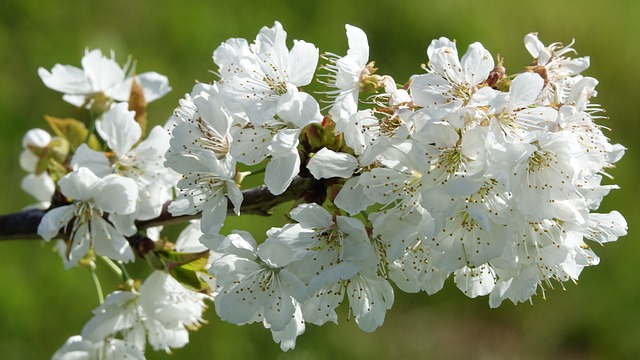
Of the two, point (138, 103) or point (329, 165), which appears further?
point (138, 103)

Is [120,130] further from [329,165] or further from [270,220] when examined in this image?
[270,220]

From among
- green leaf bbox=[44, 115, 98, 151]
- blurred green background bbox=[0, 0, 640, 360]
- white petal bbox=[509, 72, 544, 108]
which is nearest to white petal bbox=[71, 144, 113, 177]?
green leaf bbox=[44, 115, 98, 151]

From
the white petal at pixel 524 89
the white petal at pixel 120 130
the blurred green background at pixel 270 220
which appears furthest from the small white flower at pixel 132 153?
the blurred green background at pixel 270 220

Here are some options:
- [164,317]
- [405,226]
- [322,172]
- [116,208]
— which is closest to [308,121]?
[322,172]

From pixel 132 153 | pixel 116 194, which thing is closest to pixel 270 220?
pixel 132 153

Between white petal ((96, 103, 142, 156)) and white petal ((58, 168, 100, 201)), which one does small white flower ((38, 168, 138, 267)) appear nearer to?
white petal ((58, 168, 100, 201))

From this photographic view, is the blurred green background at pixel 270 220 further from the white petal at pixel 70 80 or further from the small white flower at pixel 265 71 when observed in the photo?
the small white flower at pixel 265 71
